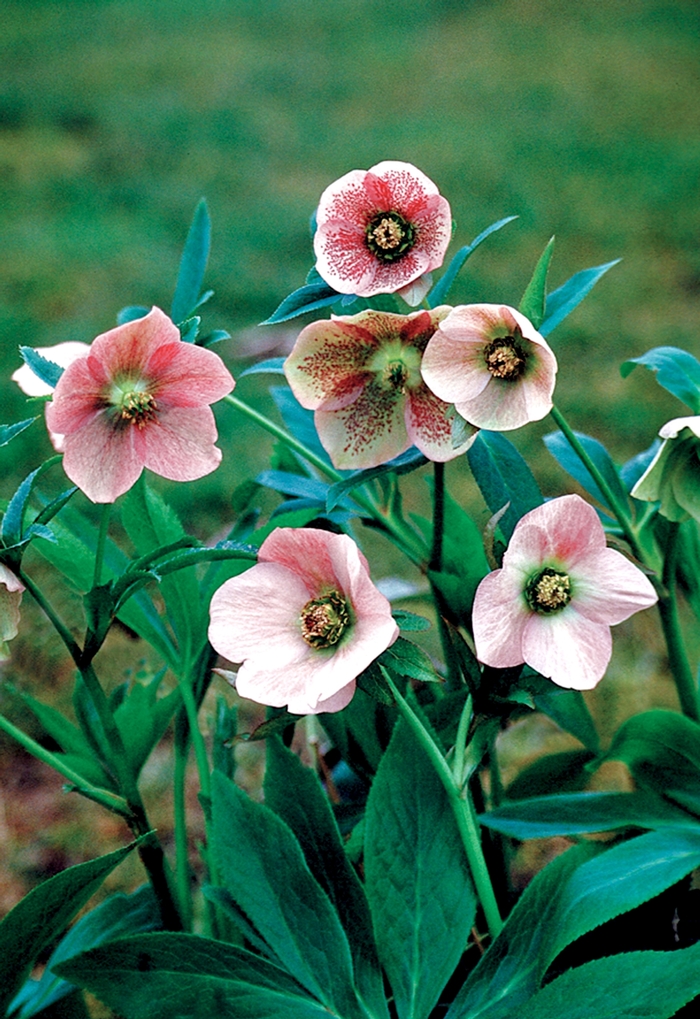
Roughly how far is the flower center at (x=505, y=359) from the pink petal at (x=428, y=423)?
3cm

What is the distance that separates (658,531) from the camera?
646 millimetres

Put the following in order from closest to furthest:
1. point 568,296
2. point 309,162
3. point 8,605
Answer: point 8,605, point 568,296, point 309,162

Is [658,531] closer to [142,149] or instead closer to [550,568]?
[550,568]

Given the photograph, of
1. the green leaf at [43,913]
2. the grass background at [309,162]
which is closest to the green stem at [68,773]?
the green leaf at [43,913]

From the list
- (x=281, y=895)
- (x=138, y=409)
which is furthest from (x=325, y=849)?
(x=138, y=409)

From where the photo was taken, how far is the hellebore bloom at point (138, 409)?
45 centimetres

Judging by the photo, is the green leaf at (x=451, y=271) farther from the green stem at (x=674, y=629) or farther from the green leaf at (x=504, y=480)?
the green stem at (x=674, y=629)

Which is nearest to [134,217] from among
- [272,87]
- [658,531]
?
[272,87]

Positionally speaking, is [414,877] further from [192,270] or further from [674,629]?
[192,270]

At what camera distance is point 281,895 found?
514 millimetres

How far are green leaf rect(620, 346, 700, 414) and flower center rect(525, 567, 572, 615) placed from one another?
6.5 inches

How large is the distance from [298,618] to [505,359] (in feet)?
0.47

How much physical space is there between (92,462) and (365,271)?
14cm

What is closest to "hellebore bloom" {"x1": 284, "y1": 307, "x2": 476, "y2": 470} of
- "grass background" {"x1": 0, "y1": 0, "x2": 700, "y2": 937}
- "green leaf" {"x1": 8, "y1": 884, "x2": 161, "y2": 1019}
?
"green leaf" {"x1": 8, "y1": 884, "x2": 161, "y2": 1019}
